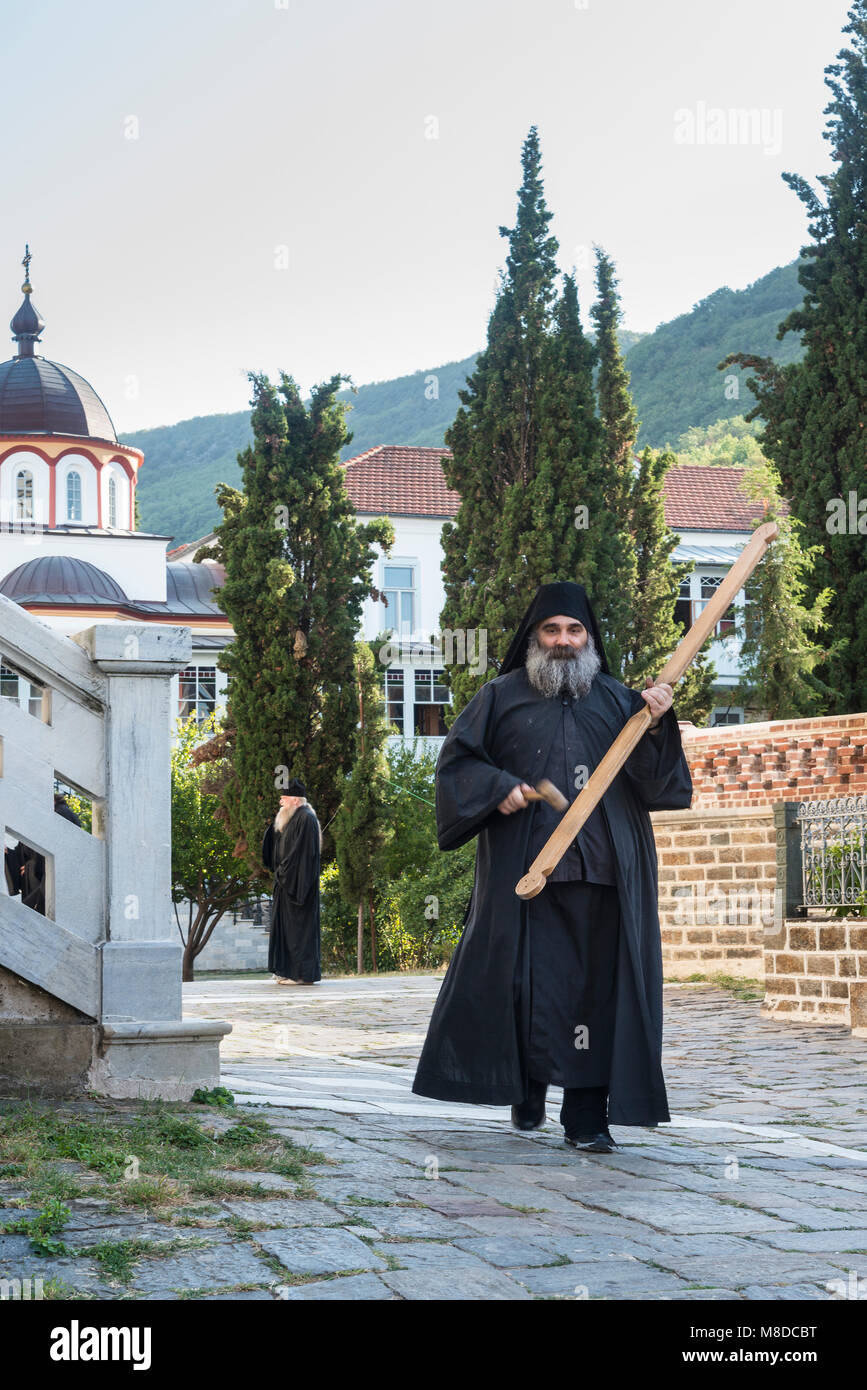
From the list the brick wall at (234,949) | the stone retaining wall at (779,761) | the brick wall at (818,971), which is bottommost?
the brick wall at (234,949)

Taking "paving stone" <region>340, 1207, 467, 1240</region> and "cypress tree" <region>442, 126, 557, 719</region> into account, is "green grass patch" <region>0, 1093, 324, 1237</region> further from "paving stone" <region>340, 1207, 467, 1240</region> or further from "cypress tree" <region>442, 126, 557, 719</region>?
"cypress tree" <region>442, 126, 557, 719</region>

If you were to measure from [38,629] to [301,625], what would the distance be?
2002 cm

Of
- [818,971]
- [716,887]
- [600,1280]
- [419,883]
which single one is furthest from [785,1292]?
[419,883]

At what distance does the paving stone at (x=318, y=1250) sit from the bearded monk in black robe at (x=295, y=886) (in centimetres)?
1216

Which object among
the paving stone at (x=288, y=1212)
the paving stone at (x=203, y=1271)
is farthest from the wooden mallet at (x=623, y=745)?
the paving stone at (x=203, y=1271)

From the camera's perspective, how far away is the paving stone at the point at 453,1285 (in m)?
3.48

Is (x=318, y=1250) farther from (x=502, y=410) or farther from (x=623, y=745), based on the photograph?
(x=502, y=410)

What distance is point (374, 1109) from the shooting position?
6.20 metres

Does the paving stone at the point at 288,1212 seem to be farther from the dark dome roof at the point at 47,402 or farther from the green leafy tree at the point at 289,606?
the dark dome roof at the point at 47,402

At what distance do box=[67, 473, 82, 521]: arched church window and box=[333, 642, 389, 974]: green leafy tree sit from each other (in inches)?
993

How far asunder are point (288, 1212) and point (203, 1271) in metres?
0.60

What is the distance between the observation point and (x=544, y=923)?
5703mm
